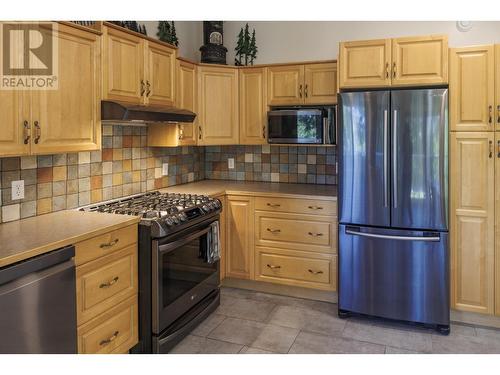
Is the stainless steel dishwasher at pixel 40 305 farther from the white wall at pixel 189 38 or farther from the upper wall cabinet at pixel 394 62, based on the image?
the white wall at pixel 189 38

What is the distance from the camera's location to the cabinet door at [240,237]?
3.64 m

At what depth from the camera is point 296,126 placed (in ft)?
12.0

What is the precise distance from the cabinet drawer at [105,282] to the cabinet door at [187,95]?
4.37ft

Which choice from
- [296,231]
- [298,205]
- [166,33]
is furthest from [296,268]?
[166,33]

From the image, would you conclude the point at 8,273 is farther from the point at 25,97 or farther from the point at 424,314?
the point at 424,314

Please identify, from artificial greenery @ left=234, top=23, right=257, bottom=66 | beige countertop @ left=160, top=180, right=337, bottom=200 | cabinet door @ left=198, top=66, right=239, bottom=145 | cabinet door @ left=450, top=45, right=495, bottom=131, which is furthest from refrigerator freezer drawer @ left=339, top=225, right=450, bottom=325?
artificial greenery @ left=234, top=23, right=257, bottom=66

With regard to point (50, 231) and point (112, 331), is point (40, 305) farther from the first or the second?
point (112, 331)

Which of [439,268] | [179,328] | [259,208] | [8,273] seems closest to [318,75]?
[259,208]

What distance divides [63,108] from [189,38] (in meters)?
2.23

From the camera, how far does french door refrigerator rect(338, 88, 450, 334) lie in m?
2.85

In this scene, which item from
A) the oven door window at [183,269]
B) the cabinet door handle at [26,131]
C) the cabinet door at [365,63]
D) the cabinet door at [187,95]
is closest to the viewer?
the cabinet door handle at [26,131]

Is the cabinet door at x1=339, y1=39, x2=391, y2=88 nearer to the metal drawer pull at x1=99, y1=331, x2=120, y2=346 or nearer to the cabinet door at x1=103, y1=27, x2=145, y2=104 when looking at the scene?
the cabinet door at x1=103, y1=27, x2=145, y2=104

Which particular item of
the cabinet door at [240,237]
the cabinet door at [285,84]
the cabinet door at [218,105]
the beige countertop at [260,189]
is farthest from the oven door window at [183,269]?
the cabinet door at [285,84]

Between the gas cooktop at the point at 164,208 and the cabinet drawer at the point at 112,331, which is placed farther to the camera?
the gas cooktop at the point at 164,208
